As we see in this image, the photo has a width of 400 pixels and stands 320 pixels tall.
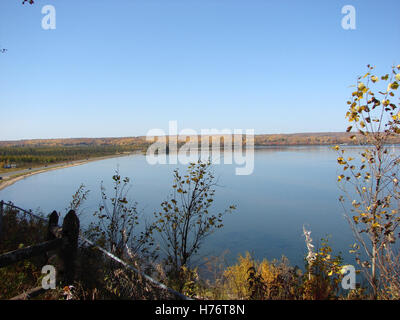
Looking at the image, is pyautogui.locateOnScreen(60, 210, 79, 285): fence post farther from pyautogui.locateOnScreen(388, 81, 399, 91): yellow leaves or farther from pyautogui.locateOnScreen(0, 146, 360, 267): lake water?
pyautogui.locateOnScreen(0, 146, 360, 267): lake water

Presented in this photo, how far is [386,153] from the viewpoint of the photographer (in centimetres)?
304

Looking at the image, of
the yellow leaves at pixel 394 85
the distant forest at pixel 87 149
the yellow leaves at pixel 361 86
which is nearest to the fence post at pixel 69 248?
the yellow leaves at pixel 361 86

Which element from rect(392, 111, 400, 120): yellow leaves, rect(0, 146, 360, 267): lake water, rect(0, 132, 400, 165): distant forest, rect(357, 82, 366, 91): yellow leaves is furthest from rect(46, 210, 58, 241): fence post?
rect(0, 132, 400, 165): distant forest

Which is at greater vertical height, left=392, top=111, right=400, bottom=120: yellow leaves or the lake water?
left=392, top=111, right=400, bottom=120: yellow leaves

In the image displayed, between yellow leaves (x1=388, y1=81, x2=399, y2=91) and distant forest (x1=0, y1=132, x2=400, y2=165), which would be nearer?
yellow leaves (x1=388, y1=81, x2=399, y2=91)

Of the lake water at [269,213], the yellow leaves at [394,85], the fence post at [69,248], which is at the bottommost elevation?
the lake water at [269,213]

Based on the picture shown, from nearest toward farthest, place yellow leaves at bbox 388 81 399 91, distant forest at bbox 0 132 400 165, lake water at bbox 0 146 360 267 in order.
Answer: yellow leaves at bbox 388 81 399 91, lake water at bbox 0 146 360 267, distant forest at bbox 0 132 400 165

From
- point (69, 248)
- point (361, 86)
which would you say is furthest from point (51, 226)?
point (361, 86)

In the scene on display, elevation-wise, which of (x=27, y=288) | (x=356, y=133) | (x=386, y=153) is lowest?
(x=27, y=288)

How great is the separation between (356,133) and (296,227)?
52.3ft

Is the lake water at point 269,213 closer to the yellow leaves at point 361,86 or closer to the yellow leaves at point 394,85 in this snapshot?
the yellow leaves at point 361,86

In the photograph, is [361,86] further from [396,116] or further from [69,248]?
[69,248]
